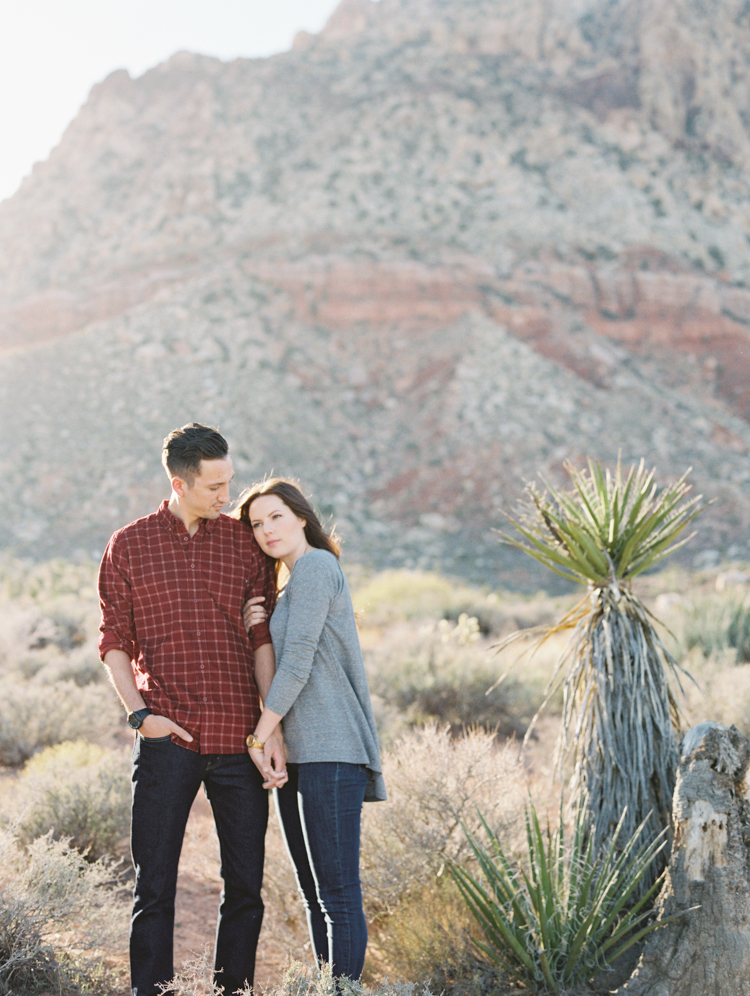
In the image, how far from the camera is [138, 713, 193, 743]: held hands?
267 cm

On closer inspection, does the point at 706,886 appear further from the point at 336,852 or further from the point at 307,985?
the point at 307,985

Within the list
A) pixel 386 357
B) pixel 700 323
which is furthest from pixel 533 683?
pixel 700 323

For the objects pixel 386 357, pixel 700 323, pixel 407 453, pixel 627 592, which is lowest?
pixel 627 592

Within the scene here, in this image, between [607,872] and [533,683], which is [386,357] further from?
[607,872]

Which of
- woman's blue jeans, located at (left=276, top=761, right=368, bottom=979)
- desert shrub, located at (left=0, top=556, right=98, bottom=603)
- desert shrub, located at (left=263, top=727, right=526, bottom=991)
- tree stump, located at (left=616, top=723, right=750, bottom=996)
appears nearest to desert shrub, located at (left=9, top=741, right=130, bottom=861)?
desert shrub, located at (left=263, top=727, right=526, bottom=991)

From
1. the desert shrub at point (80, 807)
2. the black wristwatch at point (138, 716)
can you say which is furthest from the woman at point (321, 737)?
the desert shrub at point (80, 807)

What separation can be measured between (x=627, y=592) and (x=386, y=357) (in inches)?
952

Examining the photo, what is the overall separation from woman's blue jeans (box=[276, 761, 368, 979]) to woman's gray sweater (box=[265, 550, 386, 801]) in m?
0.08

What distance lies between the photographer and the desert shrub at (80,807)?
15.1 ft

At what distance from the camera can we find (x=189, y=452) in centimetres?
279

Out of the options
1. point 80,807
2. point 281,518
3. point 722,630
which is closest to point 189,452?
point 281,518

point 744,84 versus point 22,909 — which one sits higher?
point 744,84

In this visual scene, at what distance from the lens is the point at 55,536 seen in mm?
21094

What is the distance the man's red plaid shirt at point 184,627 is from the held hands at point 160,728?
0.03 m
